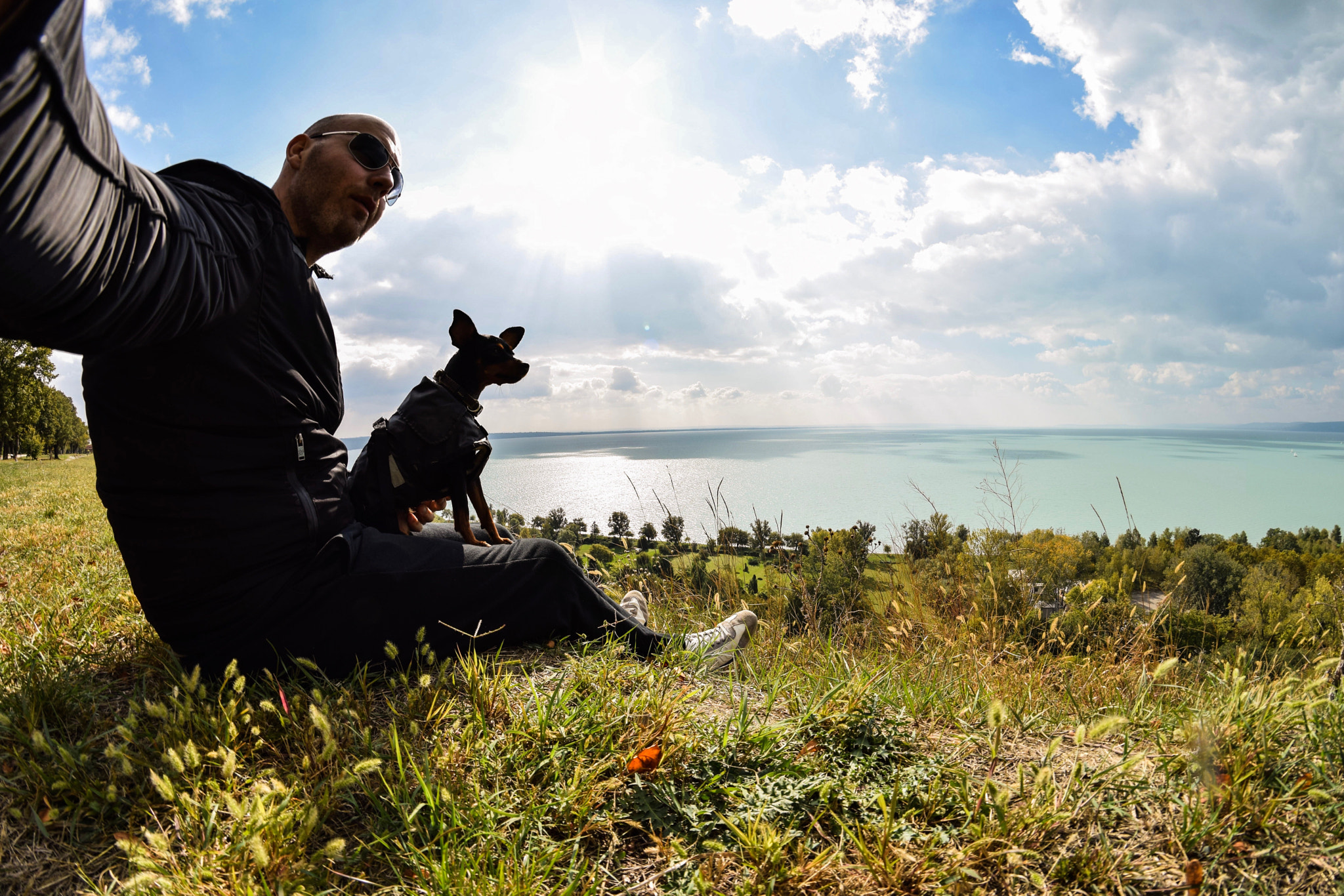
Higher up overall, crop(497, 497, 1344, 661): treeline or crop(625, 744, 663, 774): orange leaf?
crop(625, 744, 663, 774): orange leaf

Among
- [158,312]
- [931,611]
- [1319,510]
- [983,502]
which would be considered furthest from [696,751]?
[1319,510]

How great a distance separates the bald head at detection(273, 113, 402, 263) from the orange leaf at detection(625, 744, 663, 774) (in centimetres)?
232

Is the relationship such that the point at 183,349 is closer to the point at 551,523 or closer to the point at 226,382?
the point at 226,382

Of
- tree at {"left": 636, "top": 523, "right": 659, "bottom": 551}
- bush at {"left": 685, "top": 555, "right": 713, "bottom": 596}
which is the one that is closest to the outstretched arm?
bush at {"left": 685, "top": 555, "right": 713, "bottom": 596}

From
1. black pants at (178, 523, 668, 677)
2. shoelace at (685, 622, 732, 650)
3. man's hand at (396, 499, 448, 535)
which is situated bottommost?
shoelace at (685, 622, 732, 650)

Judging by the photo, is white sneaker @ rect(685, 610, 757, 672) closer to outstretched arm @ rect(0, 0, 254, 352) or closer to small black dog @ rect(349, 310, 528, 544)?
small black dog @ rect(349, 310, 528, 544)

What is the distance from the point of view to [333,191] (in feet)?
7.55

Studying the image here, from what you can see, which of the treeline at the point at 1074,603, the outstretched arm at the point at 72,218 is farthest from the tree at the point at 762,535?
the outstretched arm at the point at 72,218

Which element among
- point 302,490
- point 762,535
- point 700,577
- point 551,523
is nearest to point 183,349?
point 302,490

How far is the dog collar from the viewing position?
3162mm

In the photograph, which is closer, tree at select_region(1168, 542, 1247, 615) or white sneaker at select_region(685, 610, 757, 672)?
white sneaker at select_region(685, 610, 757, 672)

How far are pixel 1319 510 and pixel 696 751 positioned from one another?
81.9 meters

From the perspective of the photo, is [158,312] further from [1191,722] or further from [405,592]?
[1191,722]

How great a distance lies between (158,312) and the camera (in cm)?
131
